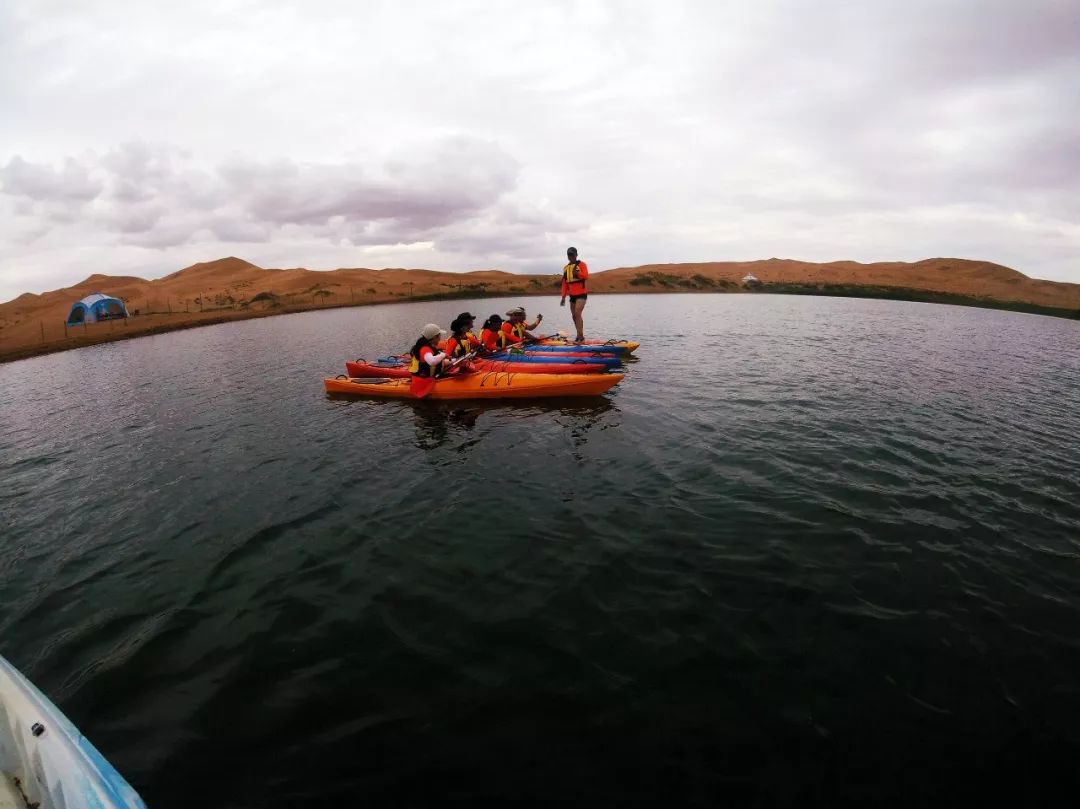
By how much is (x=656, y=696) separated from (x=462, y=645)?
231cm

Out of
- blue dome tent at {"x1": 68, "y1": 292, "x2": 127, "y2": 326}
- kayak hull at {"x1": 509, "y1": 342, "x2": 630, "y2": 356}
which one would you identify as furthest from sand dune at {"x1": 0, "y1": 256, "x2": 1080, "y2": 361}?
kayak hull at {"x1": 509, "y1": 342, "x2": 630, "y2": 356}

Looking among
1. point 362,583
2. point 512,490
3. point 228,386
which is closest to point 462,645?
point 362,583

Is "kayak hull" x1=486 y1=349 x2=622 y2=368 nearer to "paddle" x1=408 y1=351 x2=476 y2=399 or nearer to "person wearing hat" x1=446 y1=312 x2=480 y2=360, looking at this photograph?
"person wearing hat" x1=446 y1=312 x2=480 y2=360

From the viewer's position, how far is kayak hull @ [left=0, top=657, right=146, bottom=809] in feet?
8.94

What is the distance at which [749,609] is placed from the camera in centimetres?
627

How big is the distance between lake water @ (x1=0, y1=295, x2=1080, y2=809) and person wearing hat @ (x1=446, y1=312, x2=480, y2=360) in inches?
134

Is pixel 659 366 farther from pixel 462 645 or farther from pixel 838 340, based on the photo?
pixel 462 645

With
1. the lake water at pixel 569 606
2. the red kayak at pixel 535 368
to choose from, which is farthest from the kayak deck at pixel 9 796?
the red kayak at pixel 535 368

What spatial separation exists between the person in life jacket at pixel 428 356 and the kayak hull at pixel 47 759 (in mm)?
13374

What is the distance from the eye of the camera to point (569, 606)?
6465 millimetres

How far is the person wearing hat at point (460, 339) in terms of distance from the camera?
680 inches

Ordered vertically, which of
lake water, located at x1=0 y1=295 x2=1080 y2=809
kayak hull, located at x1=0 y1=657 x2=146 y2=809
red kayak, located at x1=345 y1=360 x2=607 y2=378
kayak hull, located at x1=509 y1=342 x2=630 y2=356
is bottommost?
lake water, located at x1=0 y1=295 x2=1080 y2=809

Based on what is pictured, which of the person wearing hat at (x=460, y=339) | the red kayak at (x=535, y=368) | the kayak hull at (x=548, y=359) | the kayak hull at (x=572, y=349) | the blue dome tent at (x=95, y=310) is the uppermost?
the blue dome tent at (x=95, y=310)

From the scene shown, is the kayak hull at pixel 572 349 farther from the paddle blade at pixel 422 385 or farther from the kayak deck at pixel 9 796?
the kayak deck at pixel 9 796
